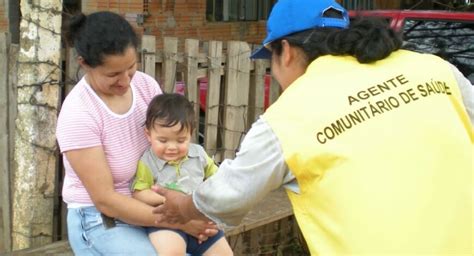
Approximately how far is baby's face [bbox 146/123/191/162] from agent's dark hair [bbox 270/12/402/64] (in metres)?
0.75

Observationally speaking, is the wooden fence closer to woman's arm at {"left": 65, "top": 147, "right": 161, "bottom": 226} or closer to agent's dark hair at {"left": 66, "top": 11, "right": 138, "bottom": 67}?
agent's dark hair at {"left": 66, "top": 11, "right": 138, "bottom": 67}

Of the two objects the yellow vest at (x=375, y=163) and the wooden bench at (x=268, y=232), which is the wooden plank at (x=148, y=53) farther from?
the yellow vest at (x=375, y=163)

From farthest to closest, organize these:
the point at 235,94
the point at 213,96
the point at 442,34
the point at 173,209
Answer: the point at 442,34, the point at 235,94, the point at 213,96, the point at 173,209

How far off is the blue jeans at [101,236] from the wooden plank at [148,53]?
6.06 ft

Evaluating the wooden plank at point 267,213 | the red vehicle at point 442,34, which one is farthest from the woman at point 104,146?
the red vehicle at point 442,34

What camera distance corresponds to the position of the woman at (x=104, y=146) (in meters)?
2.62

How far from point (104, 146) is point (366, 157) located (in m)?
1.19

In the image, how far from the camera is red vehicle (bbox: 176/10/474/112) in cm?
567

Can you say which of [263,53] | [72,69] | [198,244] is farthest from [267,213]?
[263,53]

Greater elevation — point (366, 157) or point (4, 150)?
point (366, 157)

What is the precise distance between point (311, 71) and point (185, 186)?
1010mm

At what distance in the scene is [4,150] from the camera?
13.5 ft

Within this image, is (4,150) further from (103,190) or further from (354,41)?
(354,41)

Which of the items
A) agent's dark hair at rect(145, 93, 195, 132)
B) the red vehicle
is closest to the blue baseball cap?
agent's dark hair at rect(145, 93, 195, 132)
